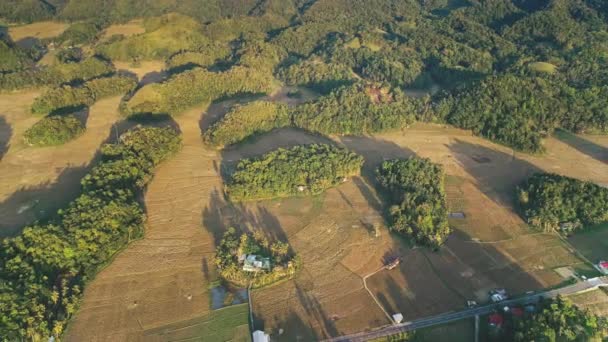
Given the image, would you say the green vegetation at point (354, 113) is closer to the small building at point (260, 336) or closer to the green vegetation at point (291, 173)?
the green vegetation at point (291, 173)

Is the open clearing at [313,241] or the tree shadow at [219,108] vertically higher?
the tree shadow at [219,108]

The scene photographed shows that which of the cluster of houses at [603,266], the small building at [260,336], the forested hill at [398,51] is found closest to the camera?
the small building at [260,336]

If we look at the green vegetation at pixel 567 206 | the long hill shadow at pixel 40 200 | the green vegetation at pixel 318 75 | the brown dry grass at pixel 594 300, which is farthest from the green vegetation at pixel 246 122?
the brown dry grass at pixel 594 300

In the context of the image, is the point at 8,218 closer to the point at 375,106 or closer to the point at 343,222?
the point at 343,222

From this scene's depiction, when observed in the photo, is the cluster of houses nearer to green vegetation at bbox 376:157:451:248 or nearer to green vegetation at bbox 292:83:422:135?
green vegetation at bbox 376:157:451:248

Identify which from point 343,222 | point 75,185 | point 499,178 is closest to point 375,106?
point 499,178
